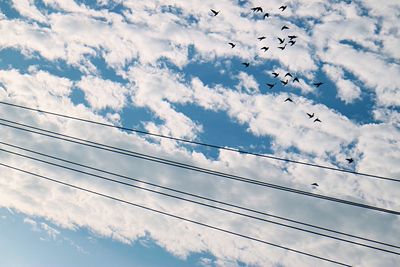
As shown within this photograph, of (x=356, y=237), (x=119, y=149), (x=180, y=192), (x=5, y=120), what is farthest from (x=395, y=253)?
(x=5, y=120)

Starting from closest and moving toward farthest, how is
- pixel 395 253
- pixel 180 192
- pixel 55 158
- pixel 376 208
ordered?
pixel 376 208
pixel 395 253
pixel 180 192
pixel 55 158

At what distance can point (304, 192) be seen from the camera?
1627 cm

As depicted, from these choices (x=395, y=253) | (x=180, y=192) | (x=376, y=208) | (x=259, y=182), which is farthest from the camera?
(x=180, y=192)

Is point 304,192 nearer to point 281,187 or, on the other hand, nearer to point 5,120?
point 281,187

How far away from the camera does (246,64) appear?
26.1m

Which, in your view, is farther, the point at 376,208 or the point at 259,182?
the point at 259,182

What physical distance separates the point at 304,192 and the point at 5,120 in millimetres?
13390

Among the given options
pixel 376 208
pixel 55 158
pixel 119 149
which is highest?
pixel 376 208

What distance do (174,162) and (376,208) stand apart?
24.5ft

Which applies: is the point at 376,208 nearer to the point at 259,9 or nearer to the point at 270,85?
the point at 270,85

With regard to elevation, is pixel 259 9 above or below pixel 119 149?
above

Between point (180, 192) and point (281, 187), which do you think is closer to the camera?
point (281, 187)

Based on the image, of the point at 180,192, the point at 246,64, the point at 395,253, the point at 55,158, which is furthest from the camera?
the point at 246,64

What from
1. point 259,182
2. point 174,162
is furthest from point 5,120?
point 259,182
